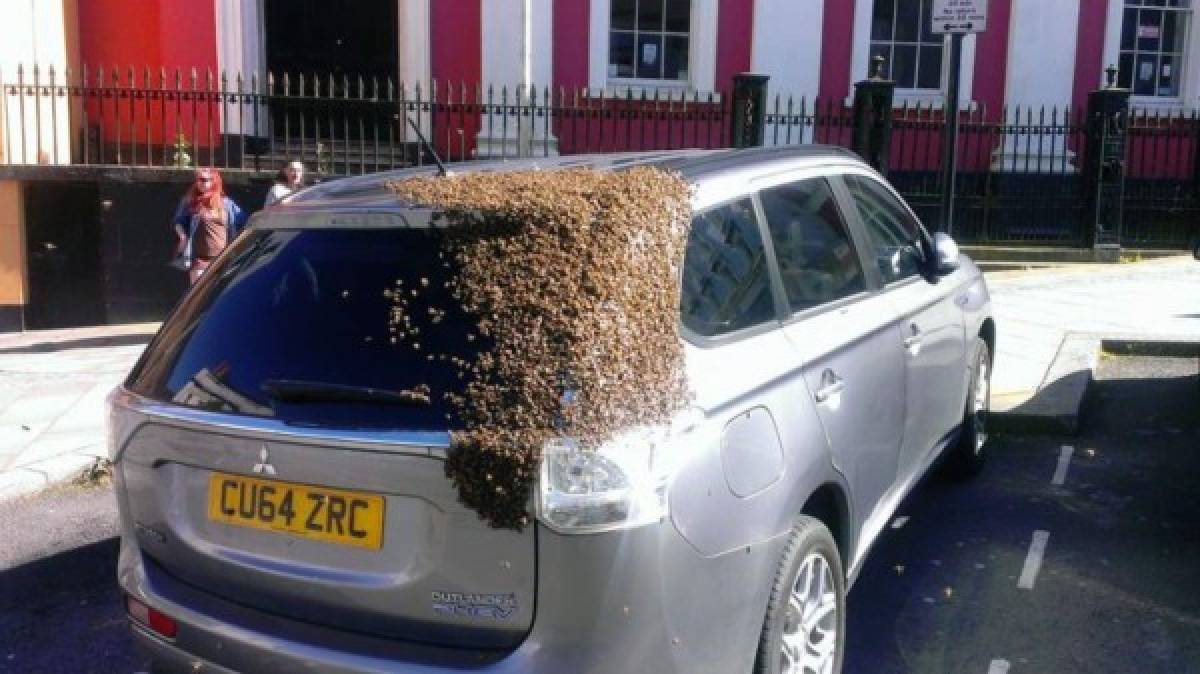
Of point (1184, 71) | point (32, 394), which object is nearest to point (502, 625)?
point (32, 394)

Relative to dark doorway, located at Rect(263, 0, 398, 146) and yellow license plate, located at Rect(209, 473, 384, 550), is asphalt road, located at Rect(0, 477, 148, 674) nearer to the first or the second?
yellow license plate, located at Rect(209, 473, 384, 550)

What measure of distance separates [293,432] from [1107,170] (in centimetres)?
1293

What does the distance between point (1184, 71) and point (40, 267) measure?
1553 cm

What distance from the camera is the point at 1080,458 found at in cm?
624

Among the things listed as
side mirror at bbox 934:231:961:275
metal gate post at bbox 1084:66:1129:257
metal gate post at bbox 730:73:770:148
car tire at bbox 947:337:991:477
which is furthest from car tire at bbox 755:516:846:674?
metal gate post at bbox 1084:66:1129:257

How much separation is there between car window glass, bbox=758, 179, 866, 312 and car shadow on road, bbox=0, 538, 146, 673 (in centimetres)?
249

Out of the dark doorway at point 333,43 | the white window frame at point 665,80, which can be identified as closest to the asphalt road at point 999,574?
the dark doorway at point 333,43

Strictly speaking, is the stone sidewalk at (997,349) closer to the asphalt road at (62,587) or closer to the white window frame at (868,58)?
the asphalt road at (62,587)

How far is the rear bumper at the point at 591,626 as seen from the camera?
255cm

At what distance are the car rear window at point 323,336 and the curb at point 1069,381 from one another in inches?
186

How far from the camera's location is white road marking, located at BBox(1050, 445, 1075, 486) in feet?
19.2

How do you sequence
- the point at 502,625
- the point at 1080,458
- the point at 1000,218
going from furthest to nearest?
the point at 1000,218 < the point at 1080,458 < the point at 502,625

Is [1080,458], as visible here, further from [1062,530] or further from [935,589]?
[935,589]

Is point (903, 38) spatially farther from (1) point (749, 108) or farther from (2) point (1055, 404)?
(2) point (1055, 404)
